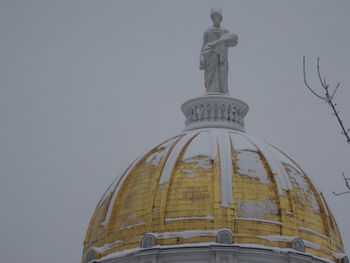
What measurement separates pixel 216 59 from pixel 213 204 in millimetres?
10644

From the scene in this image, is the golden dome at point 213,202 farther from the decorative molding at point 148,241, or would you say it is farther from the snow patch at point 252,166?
the decorative molding at point 148,241

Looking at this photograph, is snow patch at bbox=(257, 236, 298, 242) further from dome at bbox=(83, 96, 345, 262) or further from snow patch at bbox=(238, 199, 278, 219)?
snow patch at bbox=(238, 199, 278, 219)

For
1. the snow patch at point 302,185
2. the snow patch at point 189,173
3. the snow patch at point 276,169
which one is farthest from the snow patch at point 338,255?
the snow patch at point 189,173

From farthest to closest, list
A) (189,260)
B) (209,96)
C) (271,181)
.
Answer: (209,96), (271,181), (189,260)

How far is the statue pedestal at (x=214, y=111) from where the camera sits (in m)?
41.8

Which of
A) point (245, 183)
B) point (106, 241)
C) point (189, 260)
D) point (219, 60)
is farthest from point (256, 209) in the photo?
point (219, 60)

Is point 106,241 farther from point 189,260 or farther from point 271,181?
point 271,181

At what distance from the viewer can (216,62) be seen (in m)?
43.0

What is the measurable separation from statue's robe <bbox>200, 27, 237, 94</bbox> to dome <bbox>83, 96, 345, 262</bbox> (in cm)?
403

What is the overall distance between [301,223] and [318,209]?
2394 mm

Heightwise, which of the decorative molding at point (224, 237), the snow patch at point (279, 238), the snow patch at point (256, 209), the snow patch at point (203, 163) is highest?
the snow patch at point (203, 163)

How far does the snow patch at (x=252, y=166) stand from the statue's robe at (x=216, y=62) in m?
6.05

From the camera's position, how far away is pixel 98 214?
3931 centimetres

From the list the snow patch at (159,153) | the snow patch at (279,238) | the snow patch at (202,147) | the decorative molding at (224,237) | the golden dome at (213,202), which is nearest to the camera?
the decorative molding at (224,237)
